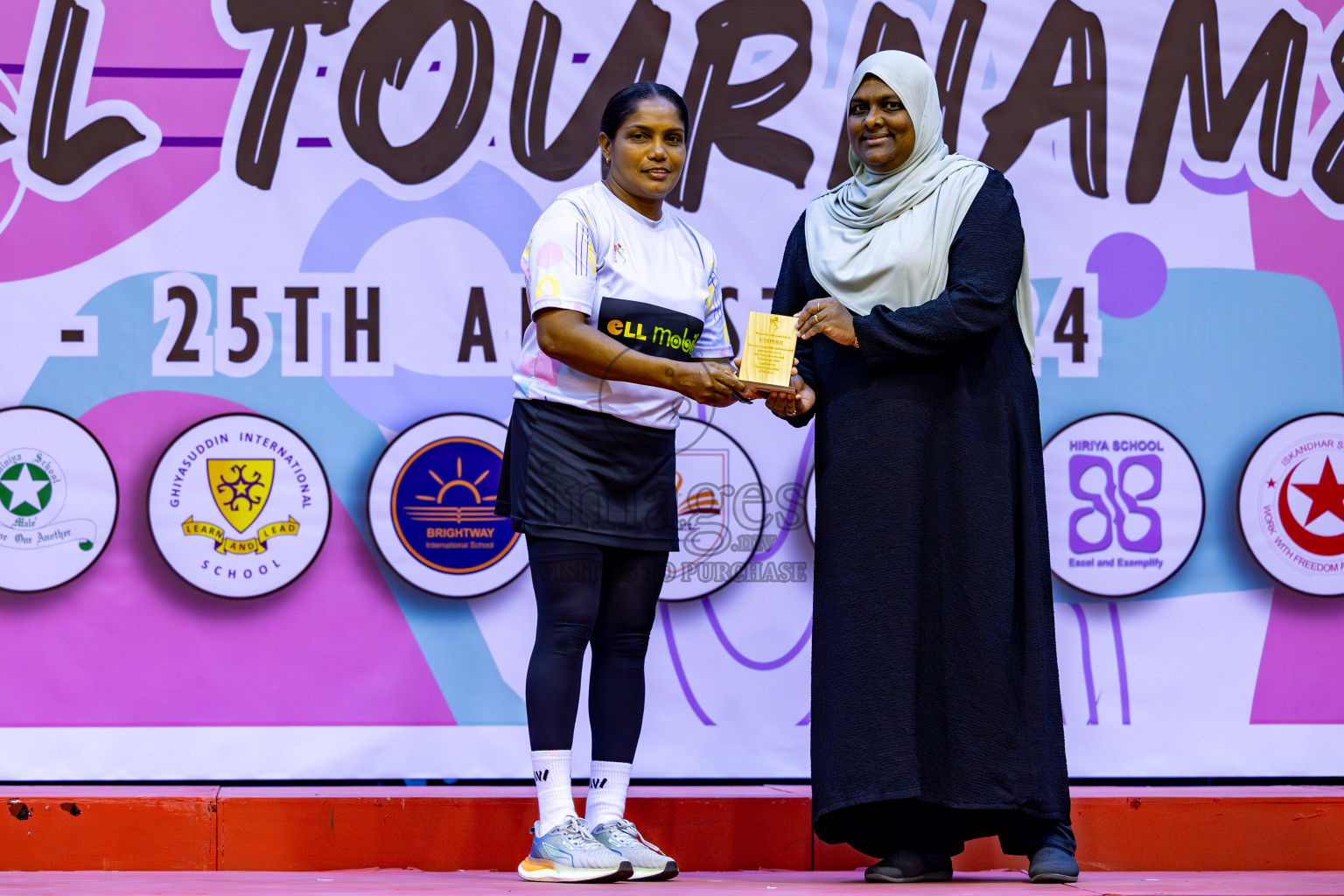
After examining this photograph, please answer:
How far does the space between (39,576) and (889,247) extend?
2.37 meters

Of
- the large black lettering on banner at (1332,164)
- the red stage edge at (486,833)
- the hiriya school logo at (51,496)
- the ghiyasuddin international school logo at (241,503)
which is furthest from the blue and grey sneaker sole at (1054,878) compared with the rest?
the hiriya school logo at (51,496)

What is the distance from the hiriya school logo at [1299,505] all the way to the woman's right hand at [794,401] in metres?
1.56

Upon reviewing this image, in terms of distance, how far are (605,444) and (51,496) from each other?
174 cm

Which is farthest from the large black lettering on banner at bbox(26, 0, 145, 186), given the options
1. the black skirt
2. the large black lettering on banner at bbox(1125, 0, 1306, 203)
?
the large black lettering on banner at bbox(1125, 0, 1306, 203)

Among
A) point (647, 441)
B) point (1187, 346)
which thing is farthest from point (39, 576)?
point (1187, 346)

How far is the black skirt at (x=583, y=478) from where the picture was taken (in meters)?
2.32

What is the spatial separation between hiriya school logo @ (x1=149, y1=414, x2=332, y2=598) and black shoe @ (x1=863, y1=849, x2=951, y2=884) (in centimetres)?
171

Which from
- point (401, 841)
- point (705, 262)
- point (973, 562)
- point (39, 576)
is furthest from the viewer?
point (39, 576)

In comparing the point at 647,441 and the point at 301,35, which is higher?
the point at 301,35

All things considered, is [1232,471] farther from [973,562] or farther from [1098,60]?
[973,562]

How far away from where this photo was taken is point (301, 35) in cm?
325

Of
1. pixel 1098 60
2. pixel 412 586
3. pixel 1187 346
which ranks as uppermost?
pixel 1098 60

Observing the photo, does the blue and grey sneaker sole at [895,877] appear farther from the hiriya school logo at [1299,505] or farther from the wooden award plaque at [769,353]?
the hiriya school logo at [1299,505]

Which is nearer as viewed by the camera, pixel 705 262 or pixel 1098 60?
pixel 705 262
